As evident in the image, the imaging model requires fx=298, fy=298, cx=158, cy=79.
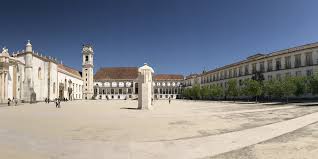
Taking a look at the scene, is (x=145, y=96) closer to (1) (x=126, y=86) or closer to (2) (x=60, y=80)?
(2) (x=60, y=80)

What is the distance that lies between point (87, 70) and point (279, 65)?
75.2 metres

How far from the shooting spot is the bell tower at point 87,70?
366ft

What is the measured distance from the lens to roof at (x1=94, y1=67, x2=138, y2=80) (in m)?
128

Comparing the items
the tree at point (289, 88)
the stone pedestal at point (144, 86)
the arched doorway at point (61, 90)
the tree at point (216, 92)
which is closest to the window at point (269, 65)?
the tree at point (216, 92)

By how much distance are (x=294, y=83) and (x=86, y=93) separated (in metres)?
85.1

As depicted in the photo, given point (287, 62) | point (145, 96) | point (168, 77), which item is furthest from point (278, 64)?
point (168, 77)

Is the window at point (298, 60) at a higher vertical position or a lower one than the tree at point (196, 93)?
higher

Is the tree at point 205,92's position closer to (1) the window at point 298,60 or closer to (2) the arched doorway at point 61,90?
(1) the window at point 298,60

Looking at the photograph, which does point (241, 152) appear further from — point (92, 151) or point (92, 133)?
point (92, 133)

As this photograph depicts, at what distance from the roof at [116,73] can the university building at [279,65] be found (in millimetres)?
55793

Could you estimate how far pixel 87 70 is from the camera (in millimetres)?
113438

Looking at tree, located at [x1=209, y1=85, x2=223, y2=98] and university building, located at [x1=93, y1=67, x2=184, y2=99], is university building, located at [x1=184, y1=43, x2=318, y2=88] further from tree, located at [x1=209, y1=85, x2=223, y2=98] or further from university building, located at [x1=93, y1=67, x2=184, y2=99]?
university building, located at [x1=93, y1=67, x2=184, y2=99]

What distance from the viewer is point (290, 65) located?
2158 inches

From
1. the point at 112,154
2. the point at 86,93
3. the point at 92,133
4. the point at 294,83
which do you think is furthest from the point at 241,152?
the point at 86,93
